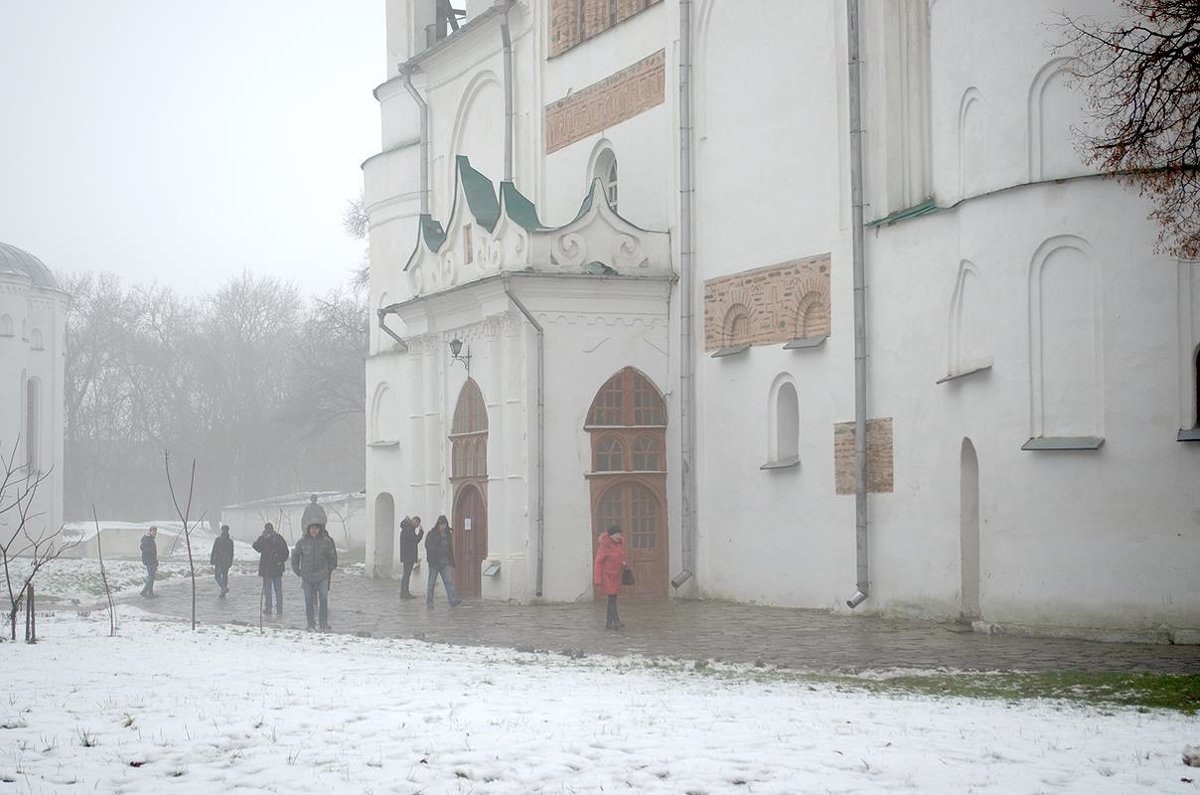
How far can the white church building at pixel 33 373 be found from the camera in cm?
4909

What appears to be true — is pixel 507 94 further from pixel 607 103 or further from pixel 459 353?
pixel 459 353

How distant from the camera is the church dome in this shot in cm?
4962

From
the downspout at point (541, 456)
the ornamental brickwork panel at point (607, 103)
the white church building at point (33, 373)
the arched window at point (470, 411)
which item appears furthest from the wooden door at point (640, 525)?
the white church building at point (33, 373)

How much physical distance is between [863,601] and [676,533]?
509cm

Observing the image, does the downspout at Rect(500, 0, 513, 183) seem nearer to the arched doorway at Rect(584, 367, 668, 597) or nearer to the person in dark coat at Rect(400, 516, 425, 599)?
the arched doorway at Rect(584, 367, 668, 597)

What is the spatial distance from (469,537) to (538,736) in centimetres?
1852

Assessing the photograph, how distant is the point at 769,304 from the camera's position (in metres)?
25.0

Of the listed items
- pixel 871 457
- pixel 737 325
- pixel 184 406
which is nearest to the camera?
pixel 871 457

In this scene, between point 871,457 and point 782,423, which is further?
point 782,423

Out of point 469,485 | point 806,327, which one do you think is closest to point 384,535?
point 469,485

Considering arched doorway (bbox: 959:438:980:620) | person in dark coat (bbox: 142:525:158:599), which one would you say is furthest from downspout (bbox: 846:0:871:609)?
person in dark coat (bbox: 142:525:158:599)

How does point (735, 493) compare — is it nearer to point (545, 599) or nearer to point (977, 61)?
point (545, 599)

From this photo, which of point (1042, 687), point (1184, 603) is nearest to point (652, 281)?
point (1184, 603)

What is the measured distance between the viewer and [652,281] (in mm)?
27094
